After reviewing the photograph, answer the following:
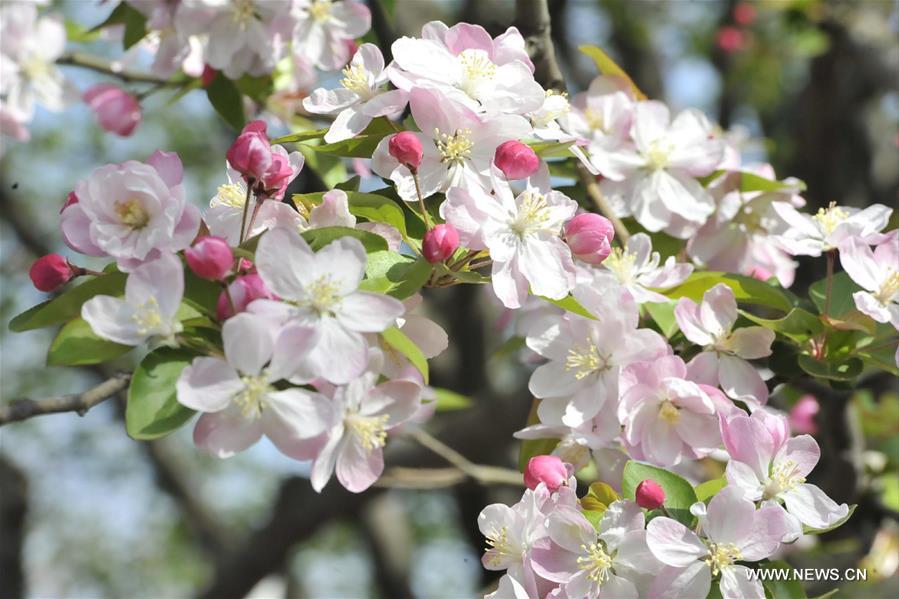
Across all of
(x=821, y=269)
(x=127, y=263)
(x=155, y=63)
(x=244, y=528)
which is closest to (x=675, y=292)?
(x=127, y=263)

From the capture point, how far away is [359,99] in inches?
42.5

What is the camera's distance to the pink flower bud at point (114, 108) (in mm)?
1899

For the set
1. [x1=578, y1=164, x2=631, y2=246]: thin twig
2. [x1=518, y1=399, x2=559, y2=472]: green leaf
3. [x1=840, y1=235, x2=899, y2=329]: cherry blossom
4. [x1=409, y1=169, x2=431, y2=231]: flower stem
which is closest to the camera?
[x1=409, y1=169, x2=431, y2=231]: flower stem

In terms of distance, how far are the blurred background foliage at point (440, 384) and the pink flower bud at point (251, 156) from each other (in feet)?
2.34

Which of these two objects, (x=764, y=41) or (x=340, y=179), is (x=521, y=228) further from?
(x=764, y=41)

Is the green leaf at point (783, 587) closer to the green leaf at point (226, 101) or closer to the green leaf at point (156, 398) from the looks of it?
the green leaf at point (156, 398)

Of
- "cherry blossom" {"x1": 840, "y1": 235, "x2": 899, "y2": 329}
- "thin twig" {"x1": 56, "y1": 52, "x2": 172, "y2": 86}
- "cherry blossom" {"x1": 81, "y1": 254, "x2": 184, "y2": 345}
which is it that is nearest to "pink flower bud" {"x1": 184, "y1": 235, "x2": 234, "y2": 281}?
"cherry blossom" {"x1": 81, "y1": 254, "x2": 184, "y2": 345}

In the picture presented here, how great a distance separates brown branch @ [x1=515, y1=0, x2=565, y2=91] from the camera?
1507 millimetres

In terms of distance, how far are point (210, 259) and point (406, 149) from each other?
238 mm

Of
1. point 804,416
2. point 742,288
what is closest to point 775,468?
point 742,288

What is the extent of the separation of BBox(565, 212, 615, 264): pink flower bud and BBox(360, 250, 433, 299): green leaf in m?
0.18

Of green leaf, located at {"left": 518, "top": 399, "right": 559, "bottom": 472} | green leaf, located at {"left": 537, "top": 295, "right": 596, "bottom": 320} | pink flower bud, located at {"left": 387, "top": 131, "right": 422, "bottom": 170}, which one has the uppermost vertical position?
pink flower bud, located at {"left": 387, "top": 131, "right": 422, "bottom": 170}

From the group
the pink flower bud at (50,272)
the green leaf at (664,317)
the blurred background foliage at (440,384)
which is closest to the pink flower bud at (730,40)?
the blurred background foliage at (440,384)

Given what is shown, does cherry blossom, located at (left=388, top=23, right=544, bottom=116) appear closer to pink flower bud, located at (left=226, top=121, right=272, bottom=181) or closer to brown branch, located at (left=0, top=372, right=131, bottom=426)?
pink flower bud, located at (left=226, top=121, right=272, bottom=181)
